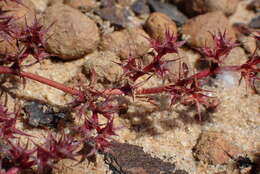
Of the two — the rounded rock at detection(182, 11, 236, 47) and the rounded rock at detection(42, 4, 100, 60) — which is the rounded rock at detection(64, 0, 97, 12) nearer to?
the rounded rock at detection(42, 4, 100, 60)

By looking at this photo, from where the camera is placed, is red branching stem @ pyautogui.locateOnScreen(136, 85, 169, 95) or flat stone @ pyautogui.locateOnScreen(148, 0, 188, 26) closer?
red branching stem @ pyautogui.locateOnScreen(136, 85, 169, 95)

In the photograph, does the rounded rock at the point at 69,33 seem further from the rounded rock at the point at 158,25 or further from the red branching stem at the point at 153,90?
the red branching stem at the point at 153,90

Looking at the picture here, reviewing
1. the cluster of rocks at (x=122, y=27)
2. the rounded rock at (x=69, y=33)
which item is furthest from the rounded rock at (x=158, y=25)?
the rounded rock at (x=69, y=33)

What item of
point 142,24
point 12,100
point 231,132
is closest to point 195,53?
point 142,24

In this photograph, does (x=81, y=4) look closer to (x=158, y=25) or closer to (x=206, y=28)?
(x=158, y=25)

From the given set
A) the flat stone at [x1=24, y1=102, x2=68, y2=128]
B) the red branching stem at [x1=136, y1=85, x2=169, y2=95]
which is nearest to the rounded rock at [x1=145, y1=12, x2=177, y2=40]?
the red branching stem at [x1=136, y1=85, x2=169, y2=95]

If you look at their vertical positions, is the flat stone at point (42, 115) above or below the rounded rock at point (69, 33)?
below

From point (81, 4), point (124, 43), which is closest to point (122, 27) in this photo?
point (124, 43)

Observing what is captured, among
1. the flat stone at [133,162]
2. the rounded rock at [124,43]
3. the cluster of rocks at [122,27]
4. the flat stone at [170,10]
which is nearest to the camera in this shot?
the flat stone at [133,162]
